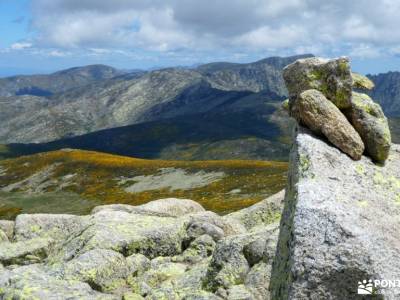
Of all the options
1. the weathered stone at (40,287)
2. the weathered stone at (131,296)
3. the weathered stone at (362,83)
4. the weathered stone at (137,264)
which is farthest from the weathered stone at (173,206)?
the weathered stone at (362,83)

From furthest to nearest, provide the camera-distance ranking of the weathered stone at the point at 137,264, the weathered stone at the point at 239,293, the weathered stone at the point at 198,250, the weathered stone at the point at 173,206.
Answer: the weathered stone at the point at 173,206 < the weathered stone at the point at 198,250 < the weathered stone at the point at 137,264 < the weathered stone at the point at 239,293

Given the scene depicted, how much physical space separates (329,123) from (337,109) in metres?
1.01

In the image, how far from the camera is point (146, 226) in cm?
2823

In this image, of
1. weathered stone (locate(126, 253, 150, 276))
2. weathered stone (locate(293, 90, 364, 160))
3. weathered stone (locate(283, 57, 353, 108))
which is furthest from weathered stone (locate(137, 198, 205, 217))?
weathered stone (locate(293, 90, 364, 160))

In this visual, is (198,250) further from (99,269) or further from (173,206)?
(173,206)

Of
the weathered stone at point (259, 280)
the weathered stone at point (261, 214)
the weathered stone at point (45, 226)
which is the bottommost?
the weathered stone at point (45, 226)

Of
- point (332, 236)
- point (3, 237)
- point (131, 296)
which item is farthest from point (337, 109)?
point (3, 237)

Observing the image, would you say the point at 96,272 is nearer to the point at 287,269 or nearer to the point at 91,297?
the point at 91,297

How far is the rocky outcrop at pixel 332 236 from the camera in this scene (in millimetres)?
12148

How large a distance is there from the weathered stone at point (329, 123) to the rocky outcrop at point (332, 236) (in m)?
1.33

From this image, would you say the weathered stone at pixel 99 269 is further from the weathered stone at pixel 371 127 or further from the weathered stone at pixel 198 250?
the weathered stone at pixel 371 127

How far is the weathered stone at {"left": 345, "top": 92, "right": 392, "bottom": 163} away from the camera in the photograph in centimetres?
1709

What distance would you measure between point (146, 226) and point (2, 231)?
14526 mm

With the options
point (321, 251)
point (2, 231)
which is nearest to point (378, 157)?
point (321, 251)
